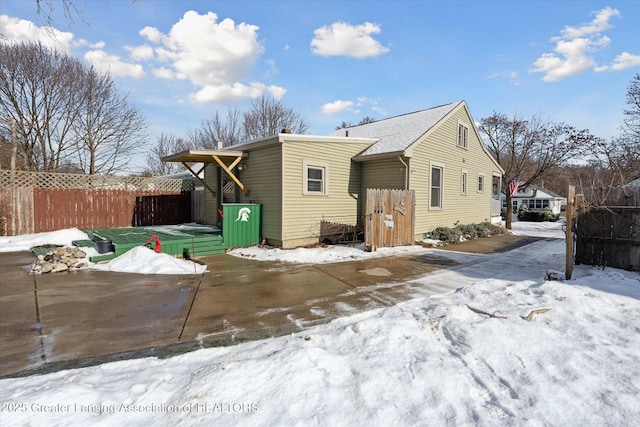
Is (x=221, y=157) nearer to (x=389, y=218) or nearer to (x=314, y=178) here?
(x=314, y=178)

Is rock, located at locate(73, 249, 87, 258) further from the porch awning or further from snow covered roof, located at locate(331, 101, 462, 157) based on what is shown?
snow covered roof, located at locate(331, 101, 462, 157)

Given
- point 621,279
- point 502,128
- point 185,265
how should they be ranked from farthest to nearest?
1. point 502,128
2. point 185,265
3. point 621,279

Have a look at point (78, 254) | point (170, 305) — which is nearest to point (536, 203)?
point (170, 305)

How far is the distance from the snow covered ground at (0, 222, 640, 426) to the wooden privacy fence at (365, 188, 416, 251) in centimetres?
554

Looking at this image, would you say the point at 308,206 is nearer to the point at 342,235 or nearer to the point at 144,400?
the point at 342,235

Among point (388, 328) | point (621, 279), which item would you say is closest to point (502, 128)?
point (621, 279)

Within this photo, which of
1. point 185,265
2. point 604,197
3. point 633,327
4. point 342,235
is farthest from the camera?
point 342,235

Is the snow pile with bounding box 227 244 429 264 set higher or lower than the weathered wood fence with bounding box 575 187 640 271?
lower

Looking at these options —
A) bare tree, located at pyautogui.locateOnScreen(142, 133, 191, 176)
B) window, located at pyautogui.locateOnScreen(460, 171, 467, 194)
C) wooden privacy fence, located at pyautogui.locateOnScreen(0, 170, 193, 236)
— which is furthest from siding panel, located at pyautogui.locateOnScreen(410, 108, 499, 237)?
bare tree, located at pyautogui.locateOnScreen(142, 133, 191, 176)

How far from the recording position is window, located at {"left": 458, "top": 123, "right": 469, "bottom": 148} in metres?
14.7

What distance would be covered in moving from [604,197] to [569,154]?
19309 millimetres

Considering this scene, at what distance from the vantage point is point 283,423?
2.19m

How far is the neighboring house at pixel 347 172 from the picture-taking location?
10.3 metres

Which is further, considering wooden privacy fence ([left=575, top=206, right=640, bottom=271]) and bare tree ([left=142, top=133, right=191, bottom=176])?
bare tree ([left=142, top=133, right=191, bottom=176])
